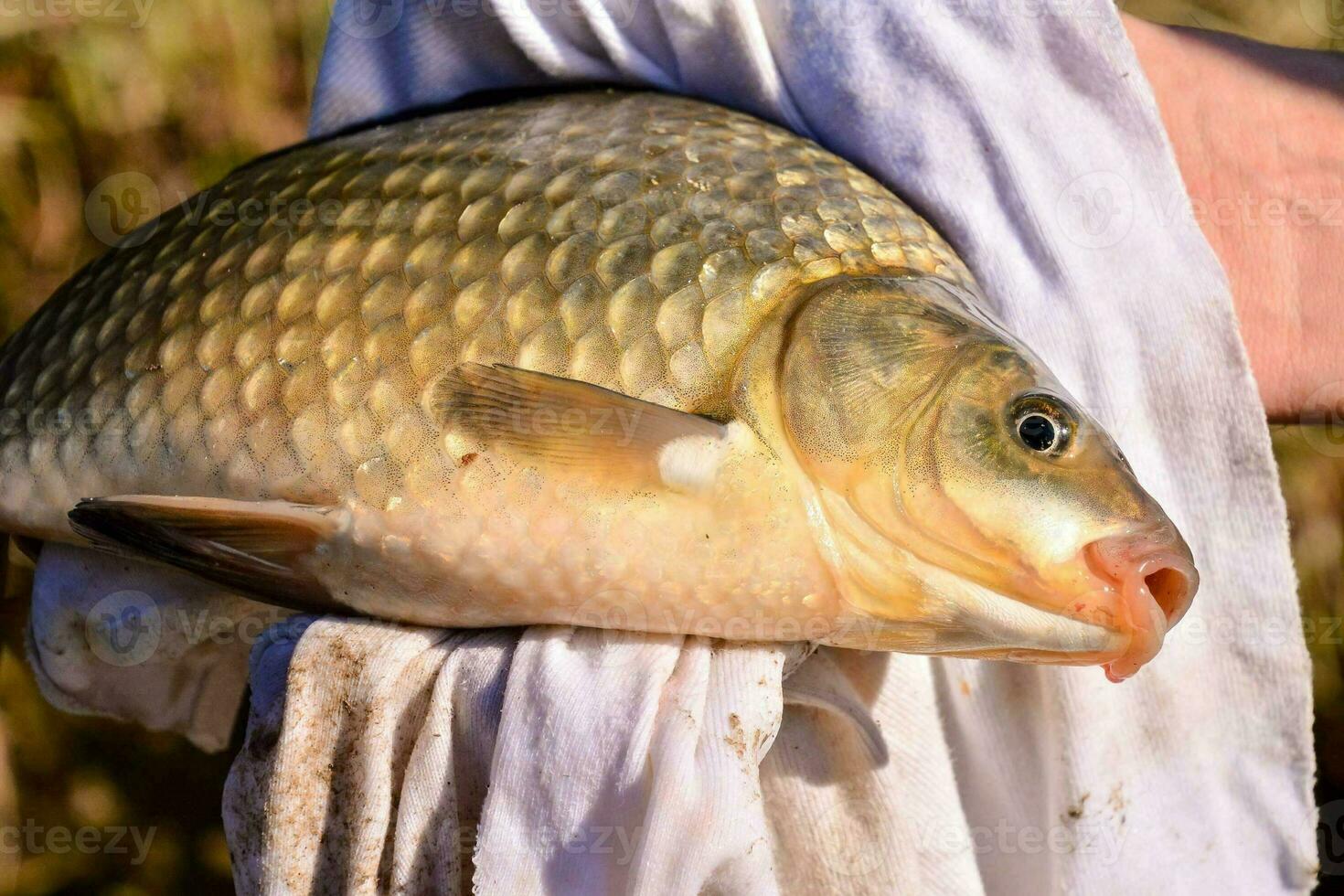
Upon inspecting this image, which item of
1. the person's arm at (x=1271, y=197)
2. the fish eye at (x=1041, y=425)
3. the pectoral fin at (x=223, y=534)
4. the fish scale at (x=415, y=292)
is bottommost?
the person's arm at (x=1271, y=197)

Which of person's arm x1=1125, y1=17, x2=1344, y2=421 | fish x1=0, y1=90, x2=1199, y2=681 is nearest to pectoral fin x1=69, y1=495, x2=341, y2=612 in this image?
fish x1=0, y1=90, x2=1199, y2=681

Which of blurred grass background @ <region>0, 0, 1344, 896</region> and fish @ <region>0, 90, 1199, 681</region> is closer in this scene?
fish @ <region>0, 90, 1199, 681</region>

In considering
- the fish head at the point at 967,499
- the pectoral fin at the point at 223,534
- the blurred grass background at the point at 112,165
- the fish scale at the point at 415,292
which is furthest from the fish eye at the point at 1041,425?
the blurred grass background at the point at 112,165

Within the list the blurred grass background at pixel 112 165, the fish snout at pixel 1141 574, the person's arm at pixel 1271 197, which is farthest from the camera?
the blurred grass background at pixel 112 165

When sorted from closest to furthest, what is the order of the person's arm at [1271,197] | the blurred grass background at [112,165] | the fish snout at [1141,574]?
1. the fish snout at [1141,574]
2. the person's arm at [1271,197]
3. the blurred grass background at [112,165]

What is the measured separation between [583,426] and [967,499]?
381mm

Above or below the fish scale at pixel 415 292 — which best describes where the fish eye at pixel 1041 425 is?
below

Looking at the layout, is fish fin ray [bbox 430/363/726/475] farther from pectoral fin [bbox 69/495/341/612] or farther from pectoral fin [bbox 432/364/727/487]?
pectoral fin [bbox 69/495/341/612]

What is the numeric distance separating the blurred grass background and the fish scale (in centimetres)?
144

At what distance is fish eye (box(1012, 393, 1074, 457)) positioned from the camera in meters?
1.03

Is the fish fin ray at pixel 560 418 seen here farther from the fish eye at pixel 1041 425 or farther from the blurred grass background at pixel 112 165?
the blurred grass background at pixel 112 165

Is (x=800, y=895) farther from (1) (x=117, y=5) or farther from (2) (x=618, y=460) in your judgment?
(1) (x=117, y=5)

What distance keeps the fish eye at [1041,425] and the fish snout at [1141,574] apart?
103mm

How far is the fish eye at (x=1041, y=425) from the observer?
3.36ft
